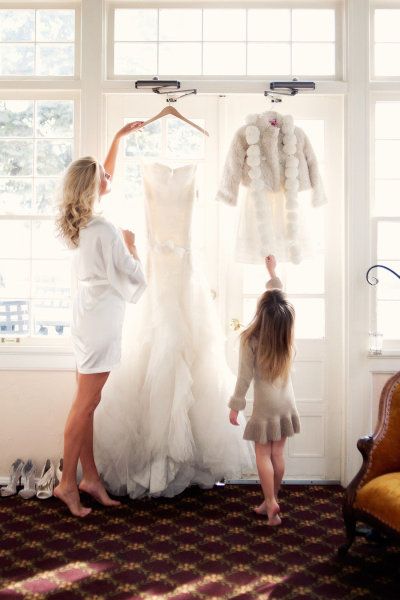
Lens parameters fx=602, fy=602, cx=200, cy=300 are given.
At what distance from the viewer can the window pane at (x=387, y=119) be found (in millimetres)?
3850

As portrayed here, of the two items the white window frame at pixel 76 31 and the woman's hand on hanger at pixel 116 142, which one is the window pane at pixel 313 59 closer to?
the woman's hand on hanger at pixel 116 142

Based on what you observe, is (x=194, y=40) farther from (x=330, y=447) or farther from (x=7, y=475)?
(x=7, y=475)

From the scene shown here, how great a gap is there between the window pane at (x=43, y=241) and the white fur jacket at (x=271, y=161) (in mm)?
1127

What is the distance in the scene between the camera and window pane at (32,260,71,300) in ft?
12.8

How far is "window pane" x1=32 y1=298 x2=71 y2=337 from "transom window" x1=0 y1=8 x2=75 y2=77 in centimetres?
147

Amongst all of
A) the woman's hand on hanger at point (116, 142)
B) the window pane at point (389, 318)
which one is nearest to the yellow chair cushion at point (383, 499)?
the window pane at point (389, 318)

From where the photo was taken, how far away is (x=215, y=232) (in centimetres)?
389

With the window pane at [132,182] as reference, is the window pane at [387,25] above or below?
above

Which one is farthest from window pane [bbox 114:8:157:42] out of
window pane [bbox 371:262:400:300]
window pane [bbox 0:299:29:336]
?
window pane [bbox 371:262:400:300]

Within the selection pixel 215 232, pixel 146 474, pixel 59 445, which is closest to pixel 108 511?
pixel 146 474

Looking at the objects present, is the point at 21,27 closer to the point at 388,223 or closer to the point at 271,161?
the point at 271,161

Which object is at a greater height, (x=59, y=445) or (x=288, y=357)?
(x=288, y=357)

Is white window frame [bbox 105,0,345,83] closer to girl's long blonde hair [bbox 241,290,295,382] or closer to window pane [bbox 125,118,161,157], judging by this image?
window pane [bbox 125,118,161,157]

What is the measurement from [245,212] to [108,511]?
1885 millimetres
